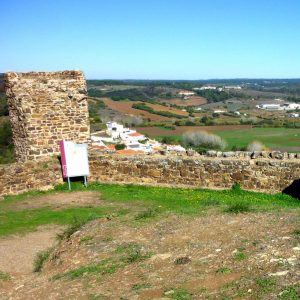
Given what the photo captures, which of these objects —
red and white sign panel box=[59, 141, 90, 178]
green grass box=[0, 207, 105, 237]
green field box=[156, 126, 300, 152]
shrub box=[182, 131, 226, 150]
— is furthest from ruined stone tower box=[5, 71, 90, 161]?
green field box=[156, 126, 300, 152]

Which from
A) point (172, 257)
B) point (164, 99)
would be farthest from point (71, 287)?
point (164, 99)

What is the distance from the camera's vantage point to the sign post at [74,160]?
12359 mm

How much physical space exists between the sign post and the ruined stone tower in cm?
67

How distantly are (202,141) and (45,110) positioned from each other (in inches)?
1532

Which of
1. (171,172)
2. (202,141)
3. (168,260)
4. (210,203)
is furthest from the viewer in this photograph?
(202,141)

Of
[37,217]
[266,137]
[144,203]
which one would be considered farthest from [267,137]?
[37,217]

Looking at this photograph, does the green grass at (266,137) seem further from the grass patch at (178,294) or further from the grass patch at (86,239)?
the grass patch at (178,294)

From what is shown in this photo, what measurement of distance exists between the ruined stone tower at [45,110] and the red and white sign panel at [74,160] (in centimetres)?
67

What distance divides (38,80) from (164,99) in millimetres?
104800

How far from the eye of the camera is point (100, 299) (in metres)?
4.68

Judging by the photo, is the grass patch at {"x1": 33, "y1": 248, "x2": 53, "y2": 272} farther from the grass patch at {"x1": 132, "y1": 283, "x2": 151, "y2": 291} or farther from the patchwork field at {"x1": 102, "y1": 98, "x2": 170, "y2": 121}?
the patchwork field at {"x1": 102, "y1": 98, "x2": 170, "y2": 121}

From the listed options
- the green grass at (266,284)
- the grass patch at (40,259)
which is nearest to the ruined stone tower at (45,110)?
the grass patch at (40,259)

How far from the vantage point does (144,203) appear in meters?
10.6

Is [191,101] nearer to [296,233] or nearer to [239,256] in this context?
Answer: [296,233]
